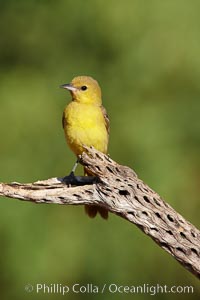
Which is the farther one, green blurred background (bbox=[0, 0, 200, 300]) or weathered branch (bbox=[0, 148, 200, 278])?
green blurred background (bbox=[0, 0, 200, 300])

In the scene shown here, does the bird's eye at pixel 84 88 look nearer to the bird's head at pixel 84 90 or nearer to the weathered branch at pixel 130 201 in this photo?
the bird's head at pixel 84 90

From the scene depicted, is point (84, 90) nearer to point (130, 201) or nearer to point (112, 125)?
point (130, 201)

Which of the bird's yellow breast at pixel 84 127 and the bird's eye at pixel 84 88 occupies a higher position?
the bird's eye at pixel 84 88

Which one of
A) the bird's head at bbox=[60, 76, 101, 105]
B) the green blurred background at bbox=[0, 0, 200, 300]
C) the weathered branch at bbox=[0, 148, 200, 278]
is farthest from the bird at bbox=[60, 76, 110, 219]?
the green blurred background at bbox=[0, 0, 200, 300]

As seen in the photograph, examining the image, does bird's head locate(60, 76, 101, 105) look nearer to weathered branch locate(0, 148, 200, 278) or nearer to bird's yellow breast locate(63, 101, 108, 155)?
bird's yellow breast locate(63, 101, 108, 155)

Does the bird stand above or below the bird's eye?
below

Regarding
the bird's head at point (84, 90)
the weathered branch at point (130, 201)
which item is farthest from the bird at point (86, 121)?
the weathered branch at point (130, 201)

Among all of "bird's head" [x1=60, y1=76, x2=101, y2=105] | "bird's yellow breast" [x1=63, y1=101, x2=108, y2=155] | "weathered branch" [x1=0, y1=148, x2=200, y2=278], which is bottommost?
"weathered branch" [x1=0, y1=148, x2=200, y2=278]

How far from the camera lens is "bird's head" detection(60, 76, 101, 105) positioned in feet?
21.1

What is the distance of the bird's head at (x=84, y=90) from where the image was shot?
6.43 m

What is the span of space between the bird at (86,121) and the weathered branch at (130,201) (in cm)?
62

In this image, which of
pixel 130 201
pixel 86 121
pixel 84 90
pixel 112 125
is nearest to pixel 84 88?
pixel 84 90

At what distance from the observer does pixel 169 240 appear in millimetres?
5391

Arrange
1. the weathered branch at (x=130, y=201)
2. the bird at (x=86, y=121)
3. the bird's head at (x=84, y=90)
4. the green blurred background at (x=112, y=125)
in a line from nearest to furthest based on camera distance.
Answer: the weathered branch at (x=130, y=201)
the bird at (x=86, y=121)
the bird's head at (x=84, y=90)
the green blurred background at (x=112, y=125)
